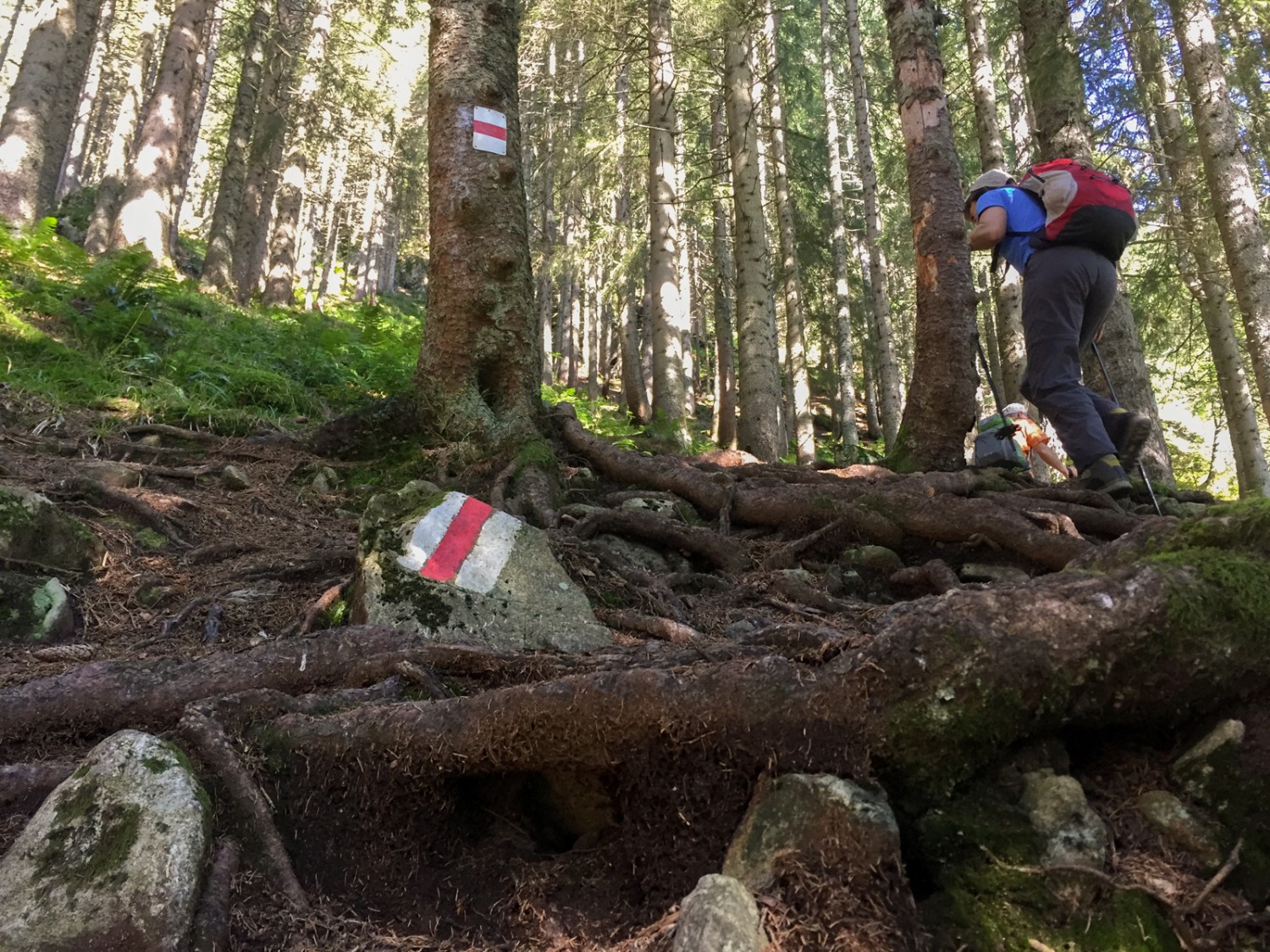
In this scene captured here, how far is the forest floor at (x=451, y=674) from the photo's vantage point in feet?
5.62

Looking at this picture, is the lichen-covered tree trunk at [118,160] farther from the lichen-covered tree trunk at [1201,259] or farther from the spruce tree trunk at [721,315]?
the lichen-covered tree trunk at [1201,259]

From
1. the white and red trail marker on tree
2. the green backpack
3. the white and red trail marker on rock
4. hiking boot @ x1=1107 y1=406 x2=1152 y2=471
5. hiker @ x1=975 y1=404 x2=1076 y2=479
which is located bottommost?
the white and red trail marker on rock

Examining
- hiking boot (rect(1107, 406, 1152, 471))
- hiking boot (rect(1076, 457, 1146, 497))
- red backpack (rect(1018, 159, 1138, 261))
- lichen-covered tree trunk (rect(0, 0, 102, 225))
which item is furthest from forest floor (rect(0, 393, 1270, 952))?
lichen-covered tree trunk (rect(0, 0, 102, 225))

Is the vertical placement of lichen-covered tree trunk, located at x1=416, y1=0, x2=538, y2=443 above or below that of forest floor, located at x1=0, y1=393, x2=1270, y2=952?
above

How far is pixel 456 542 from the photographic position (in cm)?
329

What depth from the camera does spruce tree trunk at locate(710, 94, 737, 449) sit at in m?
13.8

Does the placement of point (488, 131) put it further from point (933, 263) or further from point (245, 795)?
point (245, 795)

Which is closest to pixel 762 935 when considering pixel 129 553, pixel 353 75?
pixel 129 553

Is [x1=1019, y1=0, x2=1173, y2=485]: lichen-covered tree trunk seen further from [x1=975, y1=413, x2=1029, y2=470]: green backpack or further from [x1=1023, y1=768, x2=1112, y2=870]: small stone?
[x1=1023, y1=768, x2=1112, y2=870]: small stone

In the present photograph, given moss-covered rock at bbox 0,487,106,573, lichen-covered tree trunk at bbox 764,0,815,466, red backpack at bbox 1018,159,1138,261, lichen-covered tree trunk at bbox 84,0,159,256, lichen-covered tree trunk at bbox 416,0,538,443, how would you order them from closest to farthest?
moss-covered rock at bbox 0,487,106,573 < red backpack at bbox 1018,159,1138,261 < lichen-covered tree trunk at bbox 416,0,538,443 < lichen-covered tree trunk at bbox 84,0,159,256 < lichen-covered tree trunk at bbox 764,0,815,466

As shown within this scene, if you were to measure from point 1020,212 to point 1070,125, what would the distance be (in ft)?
11.7

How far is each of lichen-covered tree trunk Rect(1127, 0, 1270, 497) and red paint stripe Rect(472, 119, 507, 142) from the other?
750 centimetres

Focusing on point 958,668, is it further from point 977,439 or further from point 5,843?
point 977,439

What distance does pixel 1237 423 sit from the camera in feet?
34.2
